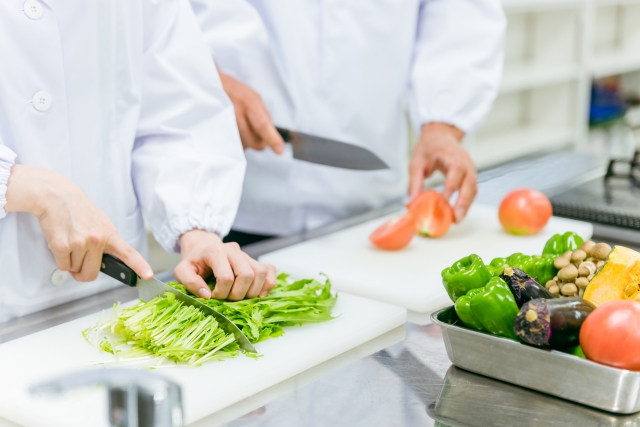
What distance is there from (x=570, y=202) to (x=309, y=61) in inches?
28.4

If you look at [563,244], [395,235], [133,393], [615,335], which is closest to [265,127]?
[395,235]

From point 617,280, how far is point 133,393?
0.67 meters

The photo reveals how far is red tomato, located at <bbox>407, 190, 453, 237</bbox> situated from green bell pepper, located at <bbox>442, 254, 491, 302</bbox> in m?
0.60

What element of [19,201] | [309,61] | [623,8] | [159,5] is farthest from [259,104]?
[623,8]

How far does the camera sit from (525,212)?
5.28 ft

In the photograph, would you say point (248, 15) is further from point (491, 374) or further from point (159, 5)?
point (491, 374)

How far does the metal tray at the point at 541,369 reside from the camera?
0.86m

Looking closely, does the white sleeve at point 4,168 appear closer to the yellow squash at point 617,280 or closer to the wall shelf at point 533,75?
the yellow squash at point 617,280

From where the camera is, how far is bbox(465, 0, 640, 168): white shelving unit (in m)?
4.48

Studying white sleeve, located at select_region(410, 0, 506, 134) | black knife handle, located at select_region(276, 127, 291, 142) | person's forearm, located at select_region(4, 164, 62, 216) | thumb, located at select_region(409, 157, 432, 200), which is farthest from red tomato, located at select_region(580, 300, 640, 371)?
white sleeve, located at select_region(410, 0, 506, 134)

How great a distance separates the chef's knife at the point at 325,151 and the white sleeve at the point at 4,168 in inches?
29.1

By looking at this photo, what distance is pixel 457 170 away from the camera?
174cm

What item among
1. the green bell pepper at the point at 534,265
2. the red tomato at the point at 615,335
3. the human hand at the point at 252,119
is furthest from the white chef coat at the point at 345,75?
the red tomato at the point at 615,335

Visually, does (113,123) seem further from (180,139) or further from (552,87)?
(552,87)
